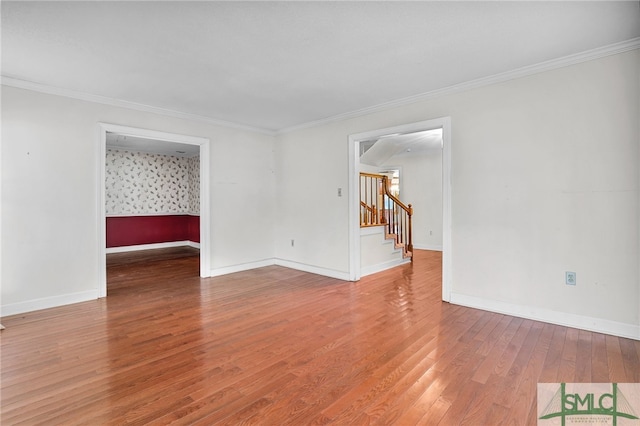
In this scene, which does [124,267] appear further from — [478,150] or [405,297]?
[478,150]

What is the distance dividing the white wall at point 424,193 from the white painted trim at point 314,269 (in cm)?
395

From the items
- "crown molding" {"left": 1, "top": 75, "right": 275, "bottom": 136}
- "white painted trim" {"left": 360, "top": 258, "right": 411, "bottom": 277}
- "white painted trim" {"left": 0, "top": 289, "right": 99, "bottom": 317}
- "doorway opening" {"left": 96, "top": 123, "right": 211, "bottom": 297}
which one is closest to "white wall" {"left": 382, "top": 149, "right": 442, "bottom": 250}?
"white painted trim" {"left": 360, "top": 258, "right": 411, "bottom": 277}

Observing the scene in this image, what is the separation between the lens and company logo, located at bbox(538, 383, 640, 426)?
168cm

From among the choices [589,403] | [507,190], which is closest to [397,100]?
[507,190]

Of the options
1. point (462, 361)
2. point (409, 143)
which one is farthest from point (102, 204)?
point (409, 143)

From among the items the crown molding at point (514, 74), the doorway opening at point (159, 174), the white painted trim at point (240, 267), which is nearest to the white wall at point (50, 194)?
the doorway opening at point (159, 174)

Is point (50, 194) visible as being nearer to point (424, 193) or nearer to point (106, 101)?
point (106, 101)

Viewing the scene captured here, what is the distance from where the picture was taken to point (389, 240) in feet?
18.7

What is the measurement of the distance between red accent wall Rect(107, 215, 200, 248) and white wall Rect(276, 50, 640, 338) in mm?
6704

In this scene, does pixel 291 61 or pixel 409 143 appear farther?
pixel 409 143

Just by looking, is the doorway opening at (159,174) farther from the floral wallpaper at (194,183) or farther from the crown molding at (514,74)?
the crown molding at (514,74)

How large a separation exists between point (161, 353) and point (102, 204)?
2429 millimetres

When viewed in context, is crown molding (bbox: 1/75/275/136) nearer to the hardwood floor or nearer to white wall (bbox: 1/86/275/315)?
white wall (bbox: 1/86/275/315)

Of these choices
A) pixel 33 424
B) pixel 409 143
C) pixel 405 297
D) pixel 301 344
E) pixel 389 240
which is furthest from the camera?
pixel 409 143
